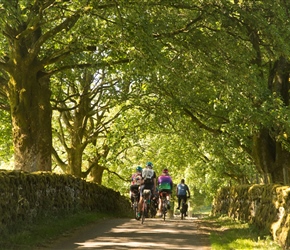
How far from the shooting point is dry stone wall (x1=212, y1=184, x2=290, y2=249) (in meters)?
11.6

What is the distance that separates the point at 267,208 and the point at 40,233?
18.9 ft

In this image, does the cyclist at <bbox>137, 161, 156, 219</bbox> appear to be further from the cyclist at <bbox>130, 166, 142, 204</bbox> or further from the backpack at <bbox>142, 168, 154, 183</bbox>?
the cyclist at <bbox>130, 166, 142, 204</bbox>

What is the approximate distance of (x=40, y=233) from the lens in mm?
12062

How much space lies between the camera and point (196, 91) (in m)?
21.5

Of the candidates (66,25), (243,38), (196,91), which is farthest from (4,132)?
(243,38)

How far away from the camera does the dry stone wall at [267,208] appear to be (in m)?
11.6

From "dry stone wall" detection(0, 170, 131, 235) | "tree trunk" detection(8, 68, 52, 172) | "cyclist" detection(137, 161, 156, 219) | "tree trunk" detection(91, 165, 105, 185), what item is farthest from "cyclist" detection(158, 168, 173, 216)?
"tree trunk" detection(91, 165, 105, 185)

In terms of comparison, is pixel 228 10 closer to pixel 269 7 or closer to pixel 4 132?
pixel 269 7

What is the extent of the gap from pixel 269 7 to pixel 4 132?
16.8 metres

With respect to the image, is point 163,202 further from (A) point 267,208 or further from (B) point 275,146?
(A) point 267,208

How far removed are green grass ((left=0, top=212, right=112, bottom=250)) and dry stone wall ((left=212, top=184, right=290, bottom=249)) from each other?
4.96 m

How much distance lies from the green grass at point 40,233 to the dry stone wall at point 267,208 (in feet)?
16.3

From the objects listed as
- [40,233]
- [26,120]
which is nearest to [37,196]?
[40,233]

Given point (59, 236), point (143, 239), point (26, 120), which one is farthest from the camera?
point (26, 120)
